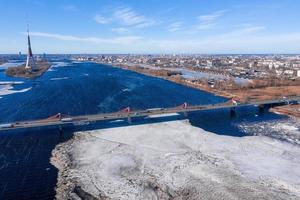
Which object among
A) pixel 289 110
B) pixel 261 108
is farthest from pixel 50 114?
pixel 289 110

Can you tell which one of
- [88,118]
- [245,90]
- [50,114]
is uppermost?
[88,118]

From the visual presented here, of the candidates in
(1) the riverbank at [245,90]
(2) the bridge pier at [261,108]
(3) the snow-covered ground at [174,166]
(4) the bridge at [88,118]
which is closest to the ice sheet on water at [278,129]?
(3) the snow-covered ground at [174,166]

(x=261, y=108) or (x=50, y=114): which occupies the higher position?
(x=50, y=114)

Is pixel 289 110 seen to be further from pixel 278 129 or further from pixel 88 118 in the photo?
pixel 88 118

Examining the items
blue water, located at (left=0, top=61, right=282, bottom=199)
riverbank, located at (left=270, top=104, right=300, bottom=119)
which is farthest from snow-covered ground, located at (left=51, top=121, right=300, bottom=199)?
riverbank, located at (left=270, top=104, right=300, bottom=119)

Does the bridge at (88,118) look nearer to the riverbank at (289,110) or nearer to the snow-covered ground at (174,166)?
the snow-covered ground at (174,166)
